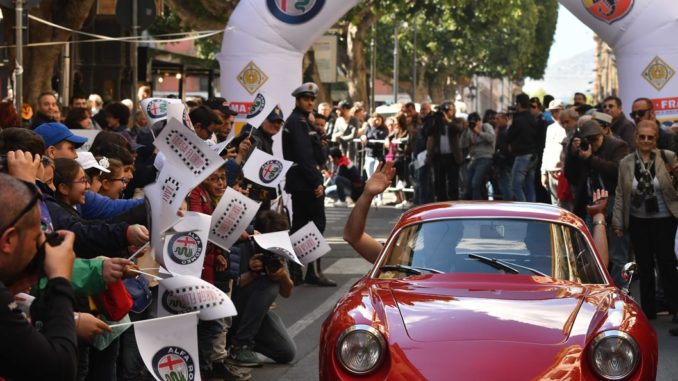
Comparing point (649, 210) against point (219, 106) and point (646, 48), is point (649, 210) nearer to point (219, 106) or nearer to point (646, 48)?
point (219, 106)

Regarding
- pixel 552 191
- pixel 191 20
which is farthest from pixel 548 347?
pixel 191 20

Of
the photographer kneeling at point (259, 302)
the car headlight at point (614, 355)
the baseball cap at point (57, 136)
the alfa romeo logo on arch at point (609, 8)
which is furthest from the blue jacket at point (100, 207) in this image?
the alfa romeo logo on arch at point (609, 8)

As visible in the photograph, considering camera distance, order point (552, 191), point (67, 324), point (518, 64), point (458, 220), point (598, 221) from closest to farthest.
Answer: point (67, 324) < point (458, 220) < point (598, 221) < point (552, 191) < point (518, 64)

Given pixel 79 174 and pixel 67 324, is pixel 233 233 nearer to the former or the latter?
pixel 79 174

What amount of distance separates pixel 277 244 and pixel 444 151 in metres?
13.9

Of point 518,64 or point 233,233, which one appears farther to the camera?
point 518,64

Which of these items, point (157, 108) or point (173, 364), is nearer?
point (173, 364)

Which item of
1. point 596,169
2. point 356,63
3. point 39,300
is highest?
point 356,63

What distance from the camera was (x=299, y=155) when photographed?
45.4ft

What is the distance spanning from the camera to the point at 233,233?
8195mm

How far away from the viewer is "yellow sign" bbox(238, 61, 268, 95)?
17.6 m

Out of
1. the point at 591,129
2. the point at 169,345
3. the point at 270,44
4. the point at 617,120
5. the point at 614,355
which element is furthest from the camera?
the point at 270,44

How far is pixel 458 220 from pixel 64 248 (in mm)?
4083

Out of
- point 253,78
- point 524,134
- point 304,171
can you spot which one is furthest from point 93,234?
point 524,134
